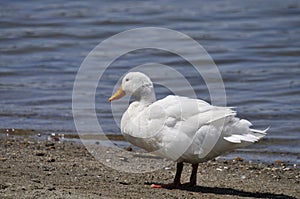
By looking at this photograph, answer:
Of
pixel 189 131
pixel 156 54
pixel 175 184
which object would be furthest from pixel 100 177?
pixel 156 54

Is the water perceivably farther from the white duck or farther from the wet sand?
the white duck

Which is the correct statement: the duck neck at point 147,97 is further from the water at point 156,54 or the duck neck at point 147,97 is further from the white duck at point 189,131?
the water at point 156,54

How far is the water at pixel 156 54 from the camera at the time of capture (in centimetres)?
1090

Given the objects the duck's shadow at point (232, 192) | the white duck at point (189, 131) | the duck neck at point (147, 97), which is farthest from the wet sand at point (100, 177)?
the duck neck at point (147, 97)

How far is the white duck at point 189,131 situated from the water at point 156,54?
90.9 inches

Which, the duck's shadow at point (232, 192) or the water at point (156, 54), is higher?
the water at point (156, 54)

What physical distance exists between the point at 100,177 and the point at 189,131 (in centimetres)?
114

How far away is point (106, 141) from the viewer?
982 centimetres

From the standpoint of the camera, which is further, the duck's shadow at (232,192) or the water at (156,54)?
the water at (156,54)

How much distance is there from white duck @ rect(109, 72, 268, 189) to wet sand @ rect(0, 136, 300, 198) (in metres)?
0.41

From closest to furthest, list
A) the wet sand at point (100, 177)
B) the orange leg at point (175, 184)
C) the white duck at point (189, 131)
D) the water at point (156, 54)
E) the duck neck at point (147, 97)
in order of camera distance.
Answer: the wet sand at point (100, 177), the white duck at point (189, 131), the orange leg at point (175, 184), the duck neck at point (147, 97), the water at point (156, 54)

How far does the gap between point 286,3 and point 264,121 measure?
951cm

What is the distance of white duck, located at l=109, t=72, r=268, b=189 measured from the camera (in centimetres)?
698

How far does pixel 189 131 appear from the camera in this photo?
6.99 metres
